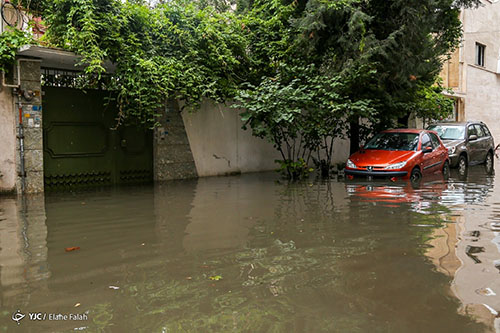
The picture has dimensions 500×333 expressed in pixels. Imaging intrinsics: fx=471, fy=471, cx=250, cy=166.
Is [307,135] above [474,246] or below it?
above

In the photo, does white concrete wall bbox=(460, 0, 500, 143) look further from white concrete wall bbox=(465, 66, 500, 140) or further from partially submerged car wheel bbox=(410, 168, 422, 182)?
partially submerged car wheel bbox=(410, 168, 422, 182)

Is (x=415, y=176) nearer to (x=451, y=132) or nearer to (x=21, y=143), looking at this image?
(x=451, y=132)

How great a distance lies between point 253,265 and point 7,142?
7.40m

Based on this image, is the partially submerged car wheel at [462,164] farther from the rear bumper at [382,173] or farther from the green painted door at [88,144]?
the green painted door at [88,144]

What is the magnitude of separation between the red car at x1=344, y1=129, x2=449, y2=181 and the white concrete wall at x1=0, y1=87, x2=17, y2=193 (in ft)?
25.7

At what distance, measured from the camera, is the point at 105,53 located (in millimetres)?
9773

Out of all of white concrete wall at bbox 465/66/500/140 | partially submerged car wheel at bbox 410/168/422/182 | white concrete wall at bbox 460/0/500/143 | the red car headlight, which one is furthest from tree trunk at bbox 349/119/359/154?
white concrete wall at bbox 465/66/500/140

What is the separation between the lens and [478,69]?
29.6 m

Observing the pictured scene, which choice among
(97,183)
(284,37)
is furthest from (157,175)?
(284,37)

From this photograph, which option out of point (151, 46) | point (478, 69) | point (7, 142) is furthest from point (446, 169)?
point (478, 69)

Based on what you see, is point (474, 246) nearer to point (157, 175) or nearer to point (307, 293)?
point (307, 293)

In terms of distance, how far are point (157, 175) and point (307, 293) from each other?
9.41m

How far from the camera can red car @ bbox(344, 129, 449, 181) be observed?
11562mm

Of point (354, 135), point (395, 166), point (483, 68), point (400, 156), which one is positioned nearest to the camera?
point (395, 166)
